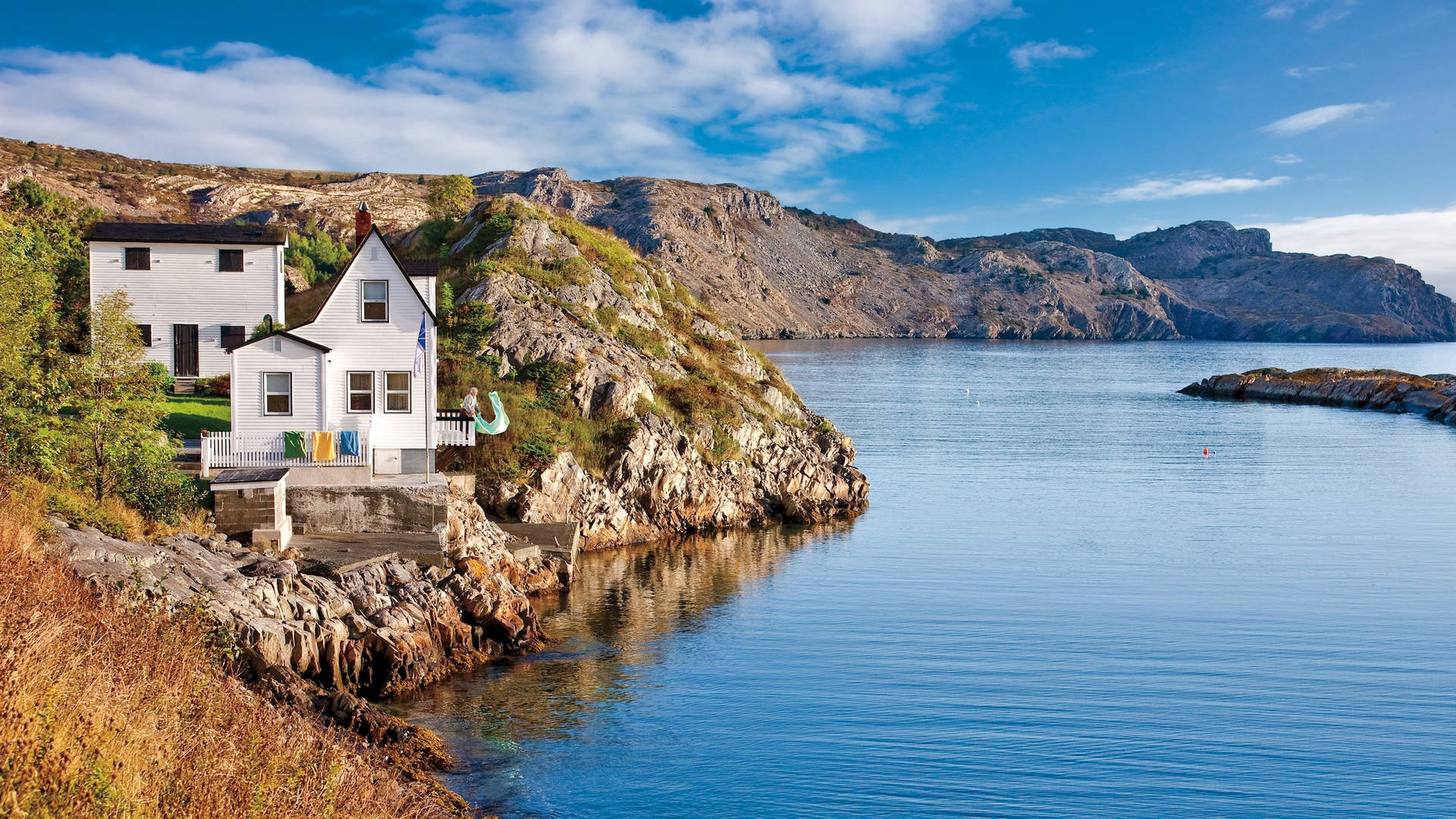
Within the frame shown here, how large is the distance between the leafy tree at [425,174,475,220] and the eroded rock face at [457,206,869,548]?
13051 mm

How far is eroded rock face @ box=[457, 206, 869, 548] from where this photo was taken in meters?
37.3

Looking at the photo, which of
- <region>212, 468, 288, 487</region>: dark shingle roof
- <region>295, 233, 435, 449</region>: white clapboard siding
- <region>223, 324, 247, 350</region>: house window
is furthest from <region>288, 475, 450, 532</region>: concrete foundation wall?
<region>223, 324, 247, 350</region>: house window

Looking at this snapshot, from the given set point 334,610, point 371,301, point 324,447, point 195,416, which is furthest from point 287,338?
point 334,610

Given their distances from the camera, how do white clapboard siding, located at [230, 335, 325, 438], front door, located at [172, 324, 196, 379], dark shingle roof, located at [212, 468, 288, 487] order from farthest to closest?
front door, located at [172, 324, 196, 379] → white clapboard siding, located at [230, 335, 325, 438] → dark shingle roof, located at [212, 468, 288, 487]

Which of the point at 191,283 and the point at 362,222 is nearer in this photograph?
the point at 362,222

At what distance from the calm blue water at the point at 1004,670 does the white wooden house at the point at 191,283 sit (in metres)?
→ 21.5

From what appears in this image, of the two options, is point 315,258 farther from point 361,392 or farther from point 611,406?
point 361,392

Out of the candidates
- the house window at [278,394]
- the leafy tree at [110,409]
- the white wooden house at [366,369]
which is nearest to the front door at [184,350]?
the white wooden house at [366,369]

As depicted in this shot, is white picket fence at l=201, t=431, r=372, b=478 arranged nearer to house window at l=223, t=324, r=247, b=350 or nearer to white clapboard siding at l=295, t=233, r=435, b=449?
white clapboard siding at l=295, t=233, r=435, b=449

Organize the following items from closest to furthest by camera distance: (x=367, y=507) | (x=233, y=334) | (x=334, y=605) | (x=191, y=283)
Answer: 1. (x=334, y=605)
2. (x=367, y=507)
3. (x=191, y=283)
4. (x=233, y=334)

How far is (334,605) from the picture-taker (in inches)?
860

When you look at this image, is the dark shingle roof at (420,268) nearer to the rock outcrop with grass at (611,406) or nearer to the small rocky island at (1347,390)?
the rock outcrop with grass at (611,406)

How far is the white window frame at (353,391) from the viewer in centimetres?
3077

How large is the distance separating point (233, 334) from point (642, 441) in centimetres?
1960
